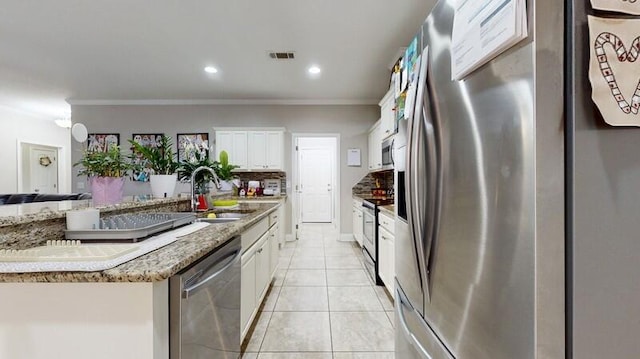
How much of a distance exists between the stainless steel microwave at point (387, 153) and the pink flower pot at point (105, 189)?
2.75m

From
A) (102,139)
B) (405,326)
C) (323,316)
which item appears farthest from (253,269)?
(102,139)

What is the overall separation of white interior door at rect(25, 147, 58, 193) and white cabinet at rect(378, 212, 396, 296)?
8.17 m

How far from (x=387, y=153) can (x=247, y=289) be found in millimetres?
2519

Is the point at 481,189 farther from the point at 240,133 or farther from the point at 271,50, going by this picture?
the point at 240,133

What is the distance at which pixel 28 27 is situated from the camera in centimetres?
302

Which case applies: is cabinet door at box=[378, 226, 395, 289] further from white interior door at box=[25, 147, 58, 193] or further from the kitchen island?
white interior door at box=[25, 147, 58, 193]

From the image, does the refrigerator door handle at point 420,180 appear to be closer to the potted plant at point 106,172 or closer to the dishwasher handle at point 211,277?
the dishwasher handle at point 211,277

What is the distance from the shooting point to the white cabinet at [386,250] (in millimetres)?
2528

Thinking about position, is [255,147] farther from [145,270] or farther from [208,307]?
[145,270]

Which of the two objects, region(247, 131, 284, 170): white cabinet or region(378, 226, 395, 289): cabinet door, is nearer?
region(378, 226, 395, 289): cabinet door

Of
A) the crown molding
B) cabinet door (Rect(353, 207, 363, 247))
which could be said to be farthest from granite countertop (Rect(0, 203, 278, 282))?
the crown molding

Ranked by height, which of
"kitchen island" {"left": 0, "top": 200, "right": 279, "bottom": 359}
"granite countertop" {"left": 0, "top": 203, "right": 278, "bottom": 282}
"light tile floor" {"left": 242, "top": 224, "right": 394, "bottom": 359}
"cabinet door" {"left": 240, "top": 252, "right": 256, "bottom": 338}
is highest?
"granite countertop" {"left": 0, "top": 203, "right": 278, "bottom": 282}

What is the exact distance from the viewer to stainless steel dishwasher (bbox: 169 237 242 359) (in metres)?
0.96

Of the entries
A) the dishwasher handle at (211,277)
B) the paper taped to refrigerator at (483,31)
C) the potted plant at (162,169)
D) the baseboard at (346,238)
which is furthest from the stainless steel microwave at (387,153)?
the paper taped to refrigerator at (483,31)
